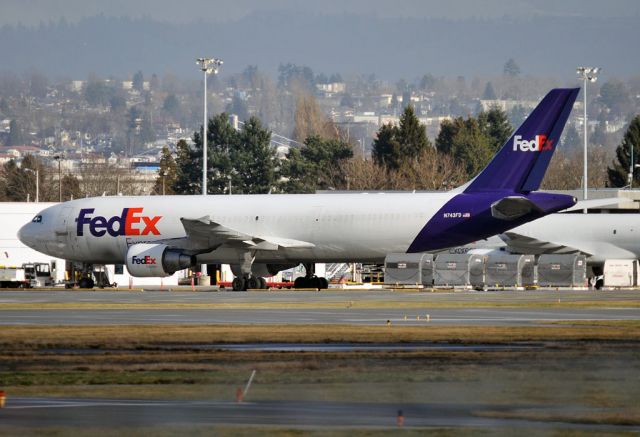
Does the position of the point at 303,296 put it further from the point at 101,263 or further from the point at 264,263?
the point at 101,263

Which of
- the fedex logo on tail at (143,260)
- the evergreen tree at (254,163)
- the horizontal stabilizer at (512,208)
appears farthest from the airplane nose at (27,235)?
the evergreen tree at (254,163)

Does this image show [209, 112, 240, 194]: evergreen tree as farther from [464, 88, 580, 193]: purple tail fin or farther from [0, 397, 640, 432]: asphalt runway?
[0, 397, 640, 432]: asphalt runway

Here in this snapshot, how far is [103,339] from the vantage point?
29.0 meters

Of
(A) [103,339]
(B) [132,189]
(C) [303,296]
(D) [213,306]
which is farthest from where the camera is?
(B) [132,189]

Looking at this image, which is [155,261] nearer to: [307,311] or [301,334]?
[307,311]

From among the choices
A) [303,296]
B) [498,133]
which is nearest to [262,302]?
[303,296]

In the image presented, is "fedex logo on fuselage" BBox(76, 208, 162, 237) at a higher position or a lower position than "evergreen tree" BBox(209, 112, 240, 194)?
lower

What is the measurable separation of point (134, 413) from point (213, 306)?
87.0 ft

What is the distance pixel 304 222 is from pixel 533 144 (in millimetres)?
10343

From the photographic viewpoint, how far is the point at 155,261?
5916cm

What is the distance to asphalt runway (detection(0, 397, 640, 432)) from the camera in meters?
16.0

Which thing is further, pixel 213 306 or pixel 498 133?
pixel 498 133

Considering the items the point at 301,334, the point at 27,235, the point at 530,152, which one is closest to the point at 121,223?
the point at 27,235

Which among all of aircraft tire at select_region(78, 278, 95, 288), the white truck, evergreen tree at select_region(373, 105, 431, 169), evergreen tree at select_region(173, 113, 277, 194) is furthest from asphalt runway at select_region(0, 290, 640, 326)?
evergreen tree at select_region(373, 105, 431, 169)
